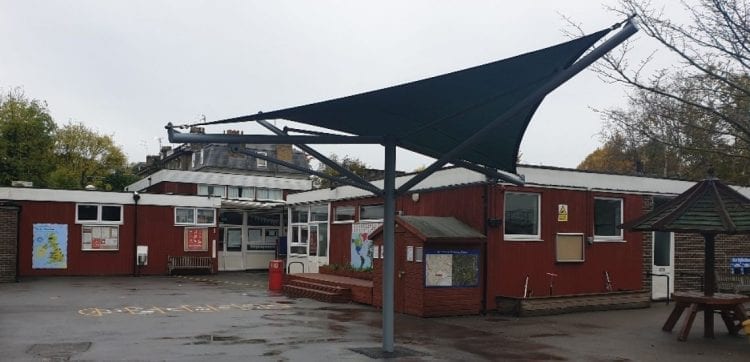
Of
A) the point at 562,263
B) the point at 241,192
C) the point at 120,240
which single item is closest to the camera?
the point at 562,263

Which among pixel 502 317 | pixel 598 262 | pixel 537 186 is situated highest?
pixel 537 186

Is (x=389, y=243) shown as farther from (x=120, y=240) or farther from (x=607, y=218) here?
(x=120, y=240)

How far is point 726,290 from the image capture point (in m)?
18.3

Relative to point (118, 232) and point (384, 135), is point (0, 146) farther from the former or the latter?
point (384, 135)

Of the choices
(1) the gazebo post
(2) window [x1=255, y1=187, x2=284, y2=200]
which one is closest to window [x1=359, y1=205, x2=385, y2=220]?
(1) the gazebo post

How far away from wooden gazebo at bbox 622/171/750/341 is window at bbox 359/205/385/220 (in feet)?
28.9

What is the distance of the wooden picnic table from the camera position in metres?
11.8

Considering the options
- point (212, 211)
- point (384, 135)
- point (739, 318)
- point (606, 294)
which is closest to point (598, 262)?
point (606, 294)

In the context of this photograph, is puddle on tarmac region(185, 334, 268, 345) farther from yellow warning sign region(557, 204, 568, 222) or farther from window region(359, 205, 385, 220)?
window region(359, 205, 385, 220)

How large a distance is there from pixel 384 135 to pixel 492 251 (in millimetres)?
6544

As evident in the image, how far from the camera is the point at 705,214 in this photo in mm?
12398

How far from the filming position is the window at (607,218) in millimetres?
17375

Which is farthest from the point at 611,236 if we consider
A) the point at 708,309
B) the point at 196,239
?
the point at 196,239

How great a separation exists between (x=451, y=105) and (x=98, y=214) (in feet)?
71.8
